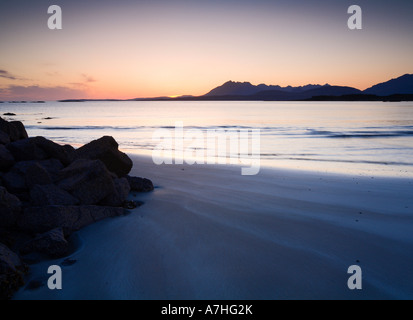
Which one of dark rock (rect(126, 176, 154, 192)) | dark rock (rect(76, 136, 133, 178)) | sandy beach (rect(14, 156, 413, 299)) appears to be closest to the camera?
sandy beach (rect(14, 156, 413, 299))

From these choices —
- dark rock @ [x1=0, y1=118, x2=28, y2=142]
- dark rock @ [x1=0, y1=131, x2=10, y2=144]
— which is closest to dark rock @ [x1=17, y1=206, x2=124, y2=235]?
dark rock @ [x1=0, y1=131, x2=10, y2=144]

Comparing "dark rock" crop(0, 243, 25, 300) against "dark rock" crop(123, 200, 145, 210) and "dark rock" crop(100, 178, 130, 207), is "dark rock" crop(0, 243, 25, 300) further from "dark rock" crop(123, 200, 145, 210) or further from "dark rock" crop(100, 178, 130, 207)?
"dark rock" crop(123, 200, 145, 210)

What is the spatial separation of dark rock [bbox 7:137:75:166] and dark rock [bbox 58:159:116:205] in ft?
3.38

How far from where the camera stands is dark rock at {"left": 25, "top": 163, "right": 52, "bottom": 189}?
16.2 ft

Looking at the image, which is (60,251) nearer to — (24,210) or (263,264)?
(24,210)

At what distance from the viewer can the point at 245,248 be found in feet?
12.8

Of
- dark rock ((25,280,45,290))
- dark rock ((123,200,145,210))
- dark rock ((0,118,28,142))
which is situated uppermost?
dark rock ((0,118,28,142))

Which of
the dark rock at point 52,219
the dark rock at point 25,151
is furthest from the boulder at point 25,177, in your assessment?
the dark rock at point 52,219

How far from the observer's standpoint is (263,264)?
3.52 metres
